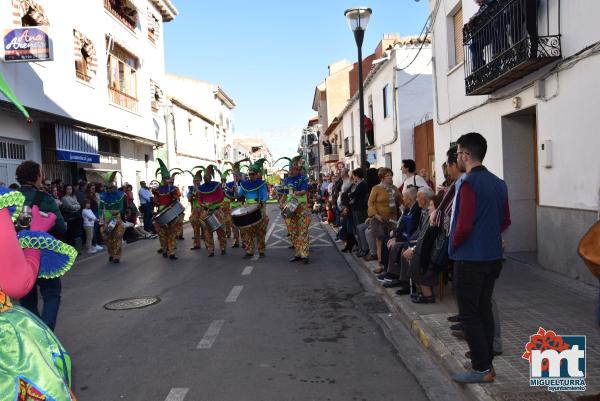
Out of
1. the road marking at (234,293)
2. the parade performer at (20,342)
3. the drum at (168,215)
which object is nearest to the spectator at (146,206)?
the drum at (168,215)

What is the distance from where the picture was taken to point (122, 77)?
2320cm

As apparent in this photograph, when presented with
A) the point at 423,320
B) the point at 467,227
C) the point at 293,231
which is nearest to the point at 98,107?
the point at 293,231

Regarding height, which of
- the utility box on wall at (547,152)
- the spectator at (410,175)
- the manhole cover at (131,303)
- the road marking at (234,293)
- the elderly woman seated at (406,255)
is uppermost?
the utility box on wall at (547,152)

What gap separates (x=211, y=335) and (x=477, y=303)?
2.97 m

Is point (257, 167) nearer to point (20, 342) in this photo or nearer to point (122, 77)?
point (20, 342)

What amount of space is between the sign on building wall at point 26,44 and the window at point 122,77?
8220 millimetres

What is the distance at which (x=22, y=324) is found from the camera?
2113mm

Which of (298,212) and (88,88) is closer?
(298,212)

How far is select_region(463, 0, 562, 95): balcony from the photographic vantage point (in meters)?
7.34

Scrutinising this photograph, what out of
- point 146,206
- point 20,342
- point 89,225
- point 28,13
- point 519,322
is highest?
point 28,13

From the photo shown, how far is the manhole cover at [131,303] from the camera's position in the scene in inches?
280

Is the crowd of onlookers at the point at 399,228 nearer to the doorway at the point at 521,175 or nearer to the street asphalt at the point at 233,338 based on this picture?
the street asphalt at the point at 233,338

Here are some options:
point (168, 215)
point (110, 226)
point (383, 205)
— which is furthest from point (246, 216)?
point (110, 226)

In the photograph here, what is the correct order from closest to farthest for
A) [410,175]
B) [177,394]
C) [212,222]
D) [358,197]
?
[177,394] < [410,175] < [358,197] < [212,222]
